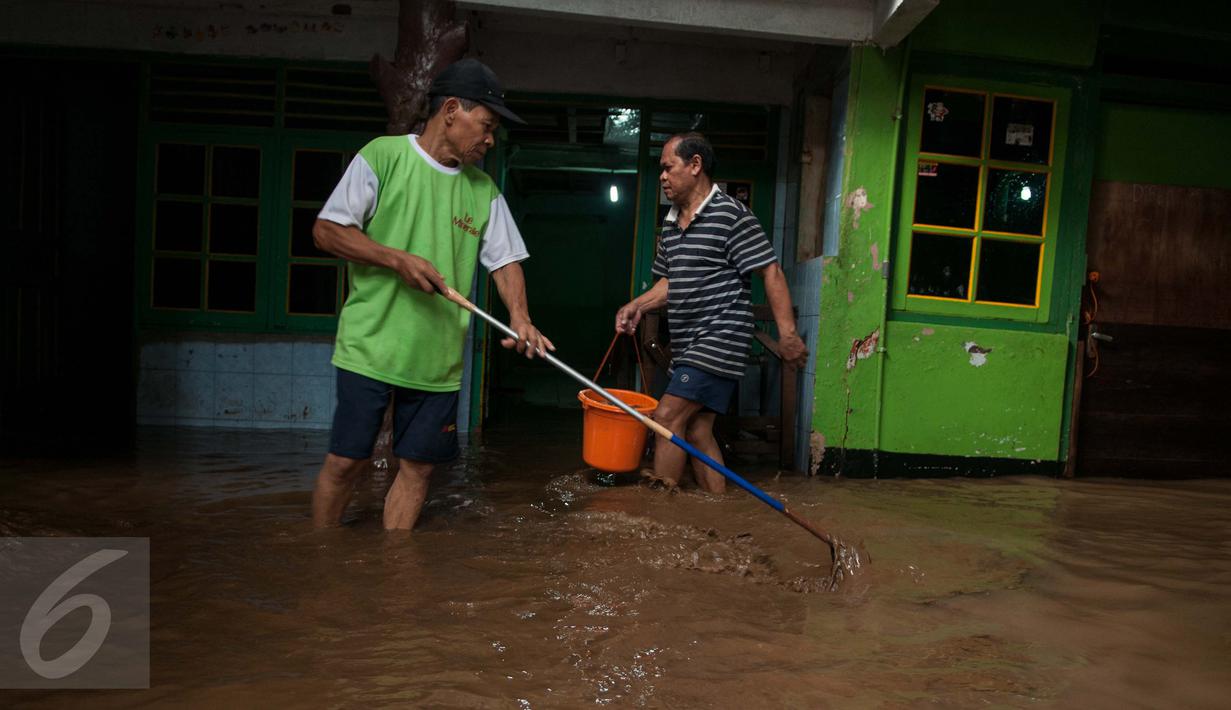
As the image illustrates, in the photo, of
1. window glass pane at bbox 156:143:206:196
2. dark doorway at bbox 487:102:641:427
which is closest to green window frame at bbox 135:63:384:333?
window glass pane at bbox 156:143:206:196

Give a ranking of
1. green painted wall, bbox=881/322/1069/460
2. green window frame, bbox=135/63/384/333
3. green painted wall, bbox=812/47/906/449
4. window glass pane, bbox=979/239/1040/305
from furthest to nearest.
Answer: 1. green window frame, bbox=135/63/384/333
2. window glass pane, bbox=979/239/1040/305
3. green painted wall, bbox=881/322/1069/460
4. green painted wall, bbox=812/47/906/449

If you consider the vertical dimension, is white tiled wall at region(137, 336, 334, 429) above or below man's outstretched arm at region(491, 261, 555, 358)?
below

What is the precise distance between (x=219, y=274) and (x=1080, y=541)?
609cm

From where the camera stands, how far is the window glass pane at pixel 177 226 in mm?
6320

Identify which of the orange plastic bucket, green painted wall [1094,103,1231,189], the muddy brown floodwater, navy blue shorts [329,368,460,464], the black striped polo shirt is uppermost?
green painted wall [1094,103,1231,189]

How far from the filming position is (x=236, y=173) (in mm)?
6348

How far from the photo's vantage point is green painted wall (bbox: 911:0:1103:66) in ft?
16.7

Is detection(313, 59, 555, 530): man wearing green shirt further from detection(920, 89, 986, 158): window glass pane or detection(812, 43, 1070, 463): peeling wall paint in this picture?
detection(920, 89, 986, 158): window glass pane

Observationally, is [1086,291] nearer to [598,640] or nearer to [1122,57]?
[1122,57]

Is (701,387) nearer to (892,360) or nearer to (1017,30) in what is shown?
(892,360)

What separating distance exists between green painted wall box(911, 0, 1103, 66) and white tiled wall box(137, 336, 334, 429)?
4.92 m

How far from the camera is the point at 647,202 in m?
6.47

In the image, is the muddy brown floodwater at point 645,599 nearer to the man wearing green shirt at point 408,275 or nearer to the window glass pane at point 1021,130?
the man wearing green shirt at point 408,275

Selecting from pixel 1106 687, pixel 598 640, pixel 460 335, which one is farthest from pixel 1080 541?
pixel 460 335
